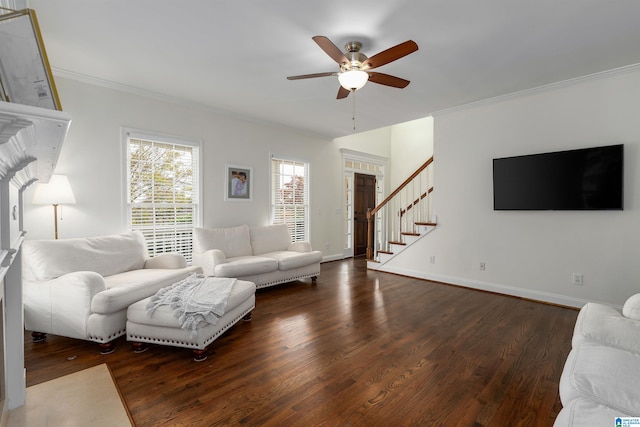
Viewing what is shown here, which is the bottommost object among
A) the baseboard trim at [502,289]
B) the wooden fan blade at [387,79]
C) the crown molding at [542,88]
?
the baseboard trim at [502,289]

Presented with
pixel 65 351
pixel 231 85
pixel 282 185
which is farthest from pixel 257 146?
pixel 65 351

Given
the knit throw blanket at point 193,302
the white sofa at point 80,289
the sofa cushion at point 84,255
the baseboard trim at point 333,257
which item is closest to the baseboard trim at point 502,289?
the baseboard trim at point 333,257

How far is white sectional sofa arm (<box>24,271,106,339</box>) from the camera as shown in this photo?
96.3 inches

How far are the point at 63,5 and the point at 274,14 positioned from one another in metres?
1.57

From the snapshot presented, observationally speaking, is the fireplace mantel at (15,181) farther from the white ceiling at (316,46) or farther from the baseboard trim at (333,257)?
the baseboard trim at (333,257)

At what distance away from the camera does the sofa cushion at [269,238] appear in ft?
15.8

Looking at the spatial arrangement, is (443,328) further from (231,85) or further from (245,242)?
(231,85)

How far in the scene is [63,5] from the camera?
2238 mm

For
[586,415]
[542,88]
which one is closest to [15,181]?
[586,415]

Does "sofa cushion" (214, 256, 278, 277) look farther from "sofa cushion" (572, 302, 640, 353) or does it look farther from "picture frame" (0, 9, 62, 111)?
"sofa cushion" (572, 302, 640, 353)

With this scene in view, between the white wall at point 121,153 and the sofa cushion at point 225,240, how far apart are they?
318 millimetres

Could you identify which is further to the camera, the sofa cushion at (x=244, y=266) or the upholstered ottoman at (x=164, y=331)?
the sofa cushion at (x=244, y=266)

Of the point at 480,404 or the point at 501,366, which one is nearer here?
the point at 480,404

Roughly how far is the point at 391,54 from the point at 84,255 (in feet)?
11.2
